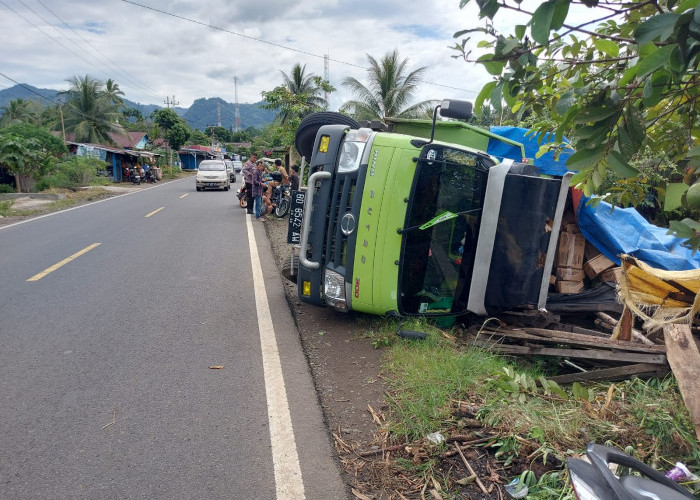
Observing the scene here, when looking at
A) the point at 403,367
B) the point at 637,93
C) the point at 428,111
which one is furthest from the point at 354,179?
the point at 428,111

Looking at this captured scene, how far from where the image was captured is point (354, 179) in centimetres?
528

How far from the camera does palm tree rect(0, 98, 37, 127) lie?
142 ft

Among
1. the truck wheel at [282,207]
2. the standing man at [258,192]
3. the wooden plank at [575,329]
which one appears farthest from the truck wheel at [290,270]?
the standing man at [258,192]

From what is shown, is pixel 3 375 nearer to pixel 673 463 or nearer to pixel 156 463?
pixel 156 463

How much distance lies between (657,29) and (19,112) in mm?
57078

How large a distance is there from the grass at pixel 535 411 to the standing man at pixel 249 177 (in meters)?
11.2

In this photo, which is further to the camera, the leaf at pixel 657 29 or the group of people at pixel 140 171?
the group of people at pixel 140 171

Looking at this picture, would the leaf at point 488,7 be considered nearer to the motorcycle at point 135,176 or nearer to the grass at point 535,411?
the grass at point 535,411

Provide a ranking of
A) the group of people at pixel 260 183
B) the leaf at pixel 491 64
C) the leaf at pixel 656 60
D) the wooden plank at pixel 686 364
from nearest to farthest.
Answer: the leaf at pixel 656 60 < the leaf at pixel 491 64 < the wooden plank at pixel 686 364 < the group of people at pixel 260 183

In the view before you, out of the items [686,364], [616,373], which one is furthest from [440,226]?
[686,364]

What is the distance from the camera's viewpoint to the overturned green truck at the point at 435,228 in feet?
16.6

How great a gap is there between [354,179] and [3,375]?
3.69 m

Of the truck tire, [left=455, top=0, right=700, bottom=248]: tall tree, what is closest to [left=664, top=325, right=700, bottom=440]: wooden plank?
[left=455, top=0, right=700, bottom=248]: tall tree

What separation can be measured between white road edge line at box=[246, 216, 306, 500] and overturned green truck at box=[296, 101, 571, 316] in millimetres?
897
